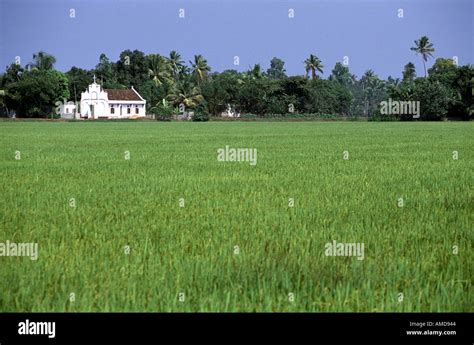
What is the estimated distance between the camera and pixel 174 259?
202 inches

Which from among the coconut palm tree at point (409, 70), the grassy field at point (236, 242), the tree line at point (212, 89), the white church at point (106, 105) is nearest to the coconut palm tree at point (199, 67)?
the tree line at point (212, 89)

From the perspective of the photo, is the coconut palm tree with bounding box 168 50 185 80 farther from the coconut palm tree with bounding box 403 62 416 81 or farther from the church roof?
the coconut palm tree with bounding box 403 62 416 81

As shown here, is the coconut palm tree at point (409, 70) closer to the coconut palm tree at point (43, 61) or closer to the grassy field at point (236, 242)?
the coconut palm tree at point (43, 61)

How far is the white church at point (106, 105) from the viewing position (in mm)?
92688

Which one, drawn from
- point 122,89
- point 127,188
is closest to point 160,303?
point 127,188

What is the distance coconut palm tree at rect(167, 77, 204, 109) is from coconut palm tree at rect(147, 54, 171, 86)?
604 inches

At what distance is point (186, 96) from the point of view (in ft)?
290

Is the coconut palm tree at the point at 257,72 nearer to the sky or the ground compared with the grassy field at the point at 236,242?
nearer to the sky

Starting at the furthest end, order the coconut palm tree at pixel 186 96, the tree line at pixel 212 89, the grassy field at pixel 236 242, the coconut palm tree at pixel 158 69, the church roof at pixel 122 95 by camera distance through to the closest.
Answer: the coconut palm tree at pixel 158 69
the church roof at pixel 122 95
the coconut palm tree at pixel 186 96
the tree line at pixel 212 89
the grassy field at pixel 236 242

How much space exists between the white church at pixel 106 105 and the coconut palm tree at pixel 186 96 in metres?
8.49

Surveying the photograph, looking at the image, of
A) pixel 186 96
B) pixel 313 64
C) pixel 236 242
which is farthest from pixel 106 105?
pixel 236 242

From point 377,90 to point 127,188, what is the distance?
14487 centimetres

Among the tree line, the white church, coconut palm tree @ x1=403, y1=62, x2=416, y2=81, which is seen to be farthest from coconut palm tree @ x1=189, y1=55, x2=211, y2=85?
coconut palm tree @ x1=403, y1=62, x2=416, y2=81

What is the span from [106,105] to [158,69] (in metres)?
16.2
